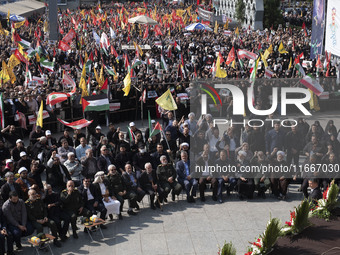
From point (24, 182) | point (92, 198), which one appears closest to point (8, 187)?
point (24, 182)

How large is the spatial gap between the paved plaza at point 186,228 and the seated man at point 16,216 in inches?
17.9

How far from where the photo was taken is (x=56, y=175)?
13.7 meters

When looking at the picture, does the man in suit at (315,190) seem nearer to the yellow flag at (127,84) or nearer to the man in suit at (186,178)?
the man in suit at (186,178)

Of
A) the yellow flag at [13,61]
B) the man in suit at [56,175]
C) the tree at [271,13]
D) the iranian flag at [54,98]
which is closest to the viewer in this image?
the man in suit at [56,175]

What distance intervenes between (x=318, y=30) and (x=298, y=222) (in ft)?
94.3

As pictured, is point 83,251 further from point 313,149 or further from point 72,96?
point 72,96

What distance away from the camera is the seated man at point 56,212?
12.1 metres

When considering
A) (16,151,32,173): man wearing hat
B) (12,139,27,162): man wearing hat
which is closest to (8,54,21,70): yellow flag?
(12,139,27,162): man wearing hat

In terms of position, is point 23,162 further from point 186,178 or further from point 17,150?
point 186,178

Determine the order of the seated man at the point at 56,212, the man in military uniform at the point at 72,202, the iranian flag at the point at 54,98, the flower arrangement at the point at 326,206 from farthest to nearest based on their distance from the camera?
1. the iranian flag at the point at 54,98
2. the man in military uniform at the point at 72,202
3. the seated man at the point at 56,212
4. the flower arrangement at the point at 326,206

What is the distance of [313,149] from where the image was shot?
15859 mm

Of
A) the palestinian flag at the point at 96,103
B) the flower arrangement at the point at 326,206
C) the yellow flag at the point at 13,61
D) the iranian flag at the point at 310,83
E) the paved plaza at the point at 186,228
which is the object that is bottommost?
the paved plaza at the point at 186,228

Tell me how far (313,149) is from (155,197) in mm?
4860

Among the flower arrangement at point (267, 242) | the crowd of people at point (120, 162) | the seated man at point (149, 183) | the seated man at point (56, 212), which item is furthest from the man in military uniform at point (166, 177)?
the flower arrangement at point (267, 242)
